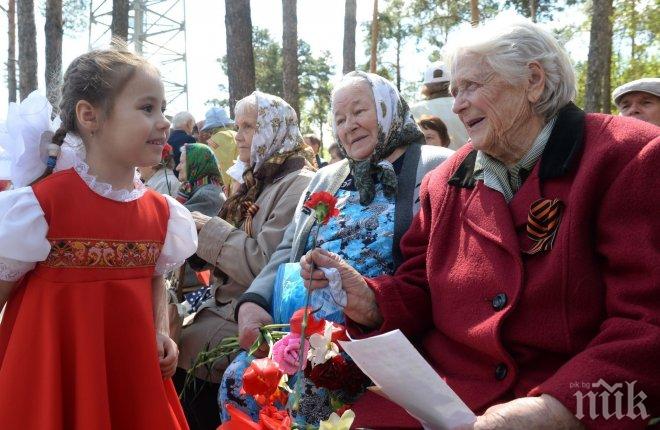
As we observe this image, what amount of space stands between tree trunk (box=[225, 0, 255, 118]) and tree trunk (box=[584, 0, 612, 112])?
230 inches

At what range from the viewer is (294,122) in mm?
3768

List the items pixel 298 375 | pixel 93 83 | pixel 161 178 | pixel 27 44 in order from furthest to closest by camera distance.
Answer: pixel 27 44
pixel 161 178
pixel 93 83
pixel 298 375

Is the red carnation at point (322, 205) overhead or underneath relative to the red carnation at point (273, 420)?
overhead

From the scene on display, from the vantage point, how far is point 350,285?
2.13 meters

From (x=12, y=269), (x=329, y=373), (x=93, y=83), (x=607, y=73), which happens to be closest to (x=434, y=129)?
(x=93, y=83)

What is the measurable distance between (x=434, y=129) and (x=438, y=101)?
443mm

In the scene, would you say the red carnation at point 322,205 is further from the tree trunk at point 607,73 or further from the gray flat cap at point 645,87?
the tree trunk at point 607,73

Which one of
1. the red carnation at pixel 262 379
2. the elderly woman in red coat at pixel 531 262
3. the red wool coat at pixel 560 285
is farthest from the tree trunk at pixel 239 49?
the red carnation at pixel 262 379

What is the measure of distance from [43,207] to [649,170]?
172 cm

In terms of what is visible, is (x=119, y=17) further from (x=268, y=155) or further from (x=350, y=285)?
(x=350, y=285)

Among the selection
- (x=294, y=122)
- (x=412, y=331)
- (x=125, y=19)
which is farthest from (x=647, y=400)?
(x=125, y=19)

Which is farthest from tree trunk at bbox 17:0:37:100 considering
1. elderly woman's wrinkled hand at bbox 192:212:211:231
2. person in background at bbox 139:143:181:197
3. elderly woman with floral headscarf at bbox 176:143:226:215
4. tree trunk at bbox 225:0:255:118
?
elderly woman's wrinkled hand at bbox 192:212:211:231

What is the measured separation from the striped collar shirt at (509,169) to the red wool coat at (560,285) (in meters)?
0.04

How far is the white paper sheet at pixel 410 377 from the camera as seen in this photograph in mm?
1530
